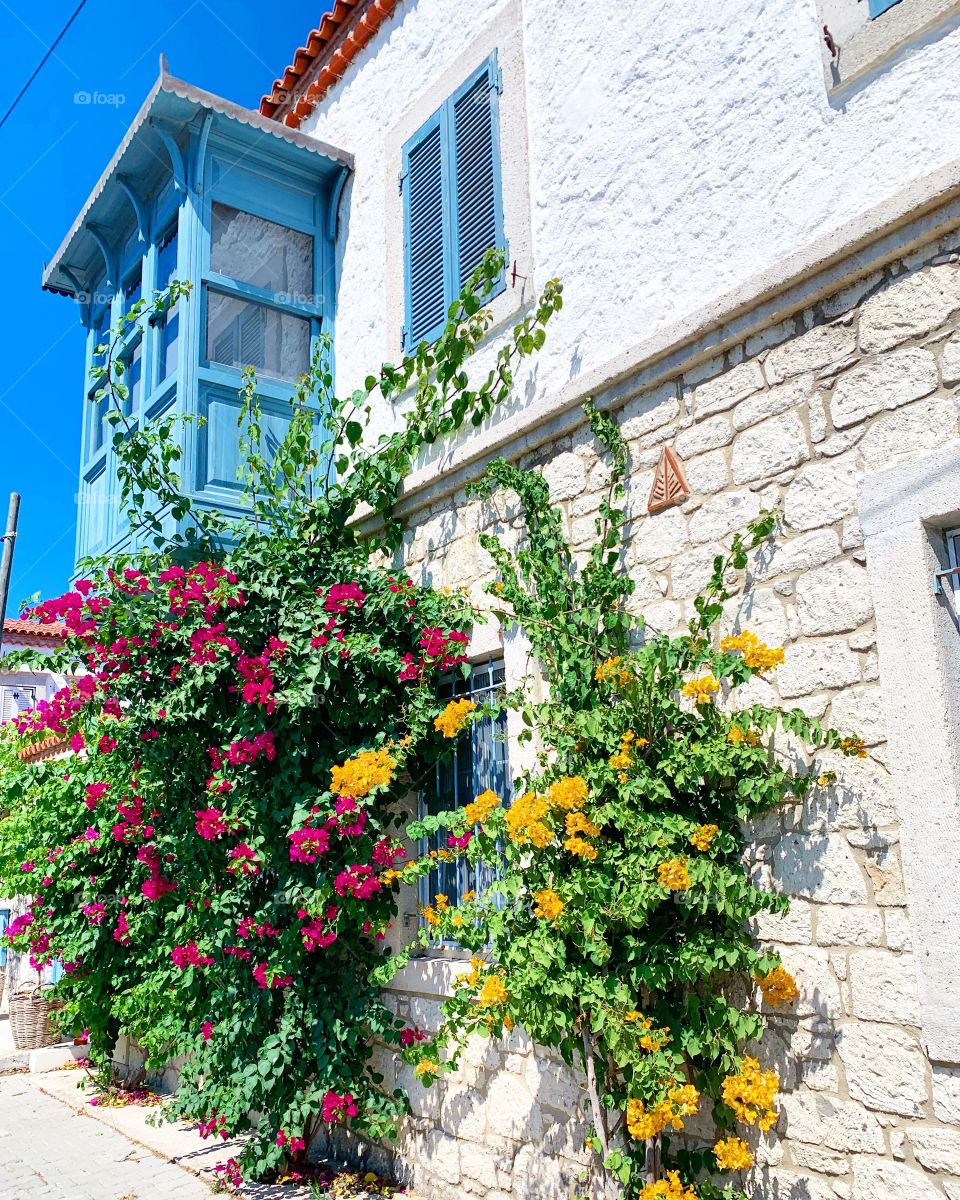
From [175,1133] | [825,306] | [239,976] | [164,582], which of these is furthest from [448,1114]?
[825,306]

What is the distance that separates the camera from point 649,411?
173 inches

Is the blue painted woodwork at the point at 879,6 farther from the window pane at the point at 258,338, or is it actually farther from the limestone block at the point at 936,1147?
the window pane at the point at 258,338

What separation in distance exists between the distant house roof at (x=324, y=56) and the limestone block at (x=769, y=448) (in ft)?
15.5

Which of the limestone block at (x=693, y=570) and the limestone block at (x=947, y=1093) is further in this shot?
the limestone block at (x=693, y=570)

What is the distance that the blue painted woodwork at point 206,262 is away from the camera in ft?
21.2

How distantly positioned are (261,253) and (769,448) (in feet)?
15.0

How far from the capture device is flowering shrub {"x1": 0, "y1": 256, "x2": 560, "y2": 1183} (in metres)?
5.07

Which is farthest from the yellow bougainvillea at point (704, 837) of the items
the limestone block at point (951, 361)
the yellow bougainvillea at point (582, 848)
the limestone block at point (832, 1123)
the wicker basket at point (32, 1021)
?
the wicker basket at point (32, 1021)

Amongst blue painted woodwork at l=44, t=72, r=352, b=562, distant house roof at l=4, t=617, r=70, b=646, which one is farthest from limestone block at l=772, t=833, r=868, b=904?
distant house roof at l=4, t=617, r=70, b=646

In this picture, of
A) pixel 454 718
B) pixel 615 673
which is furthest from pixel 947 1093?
pixel 454 718

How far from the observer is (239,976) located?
536 cm

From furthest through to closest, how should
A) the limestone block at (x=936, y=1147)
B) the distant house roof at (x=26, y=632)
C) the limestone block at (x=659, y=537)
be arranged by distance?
1. the distant house roof at (x=26, y=632)
2. the limestone block at (x=659, y=537)
3. the limestone block at (x=936, y=1147)

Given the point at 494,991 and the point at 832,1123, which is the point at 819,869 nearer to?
the point at 832,1123

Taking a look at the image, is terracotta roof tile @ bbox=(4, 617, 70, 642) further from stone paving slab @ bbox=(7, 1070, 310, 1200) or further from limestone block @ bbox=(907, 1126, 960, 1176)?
limestone block @ bbox=(907, 1126, 960, 1176)
